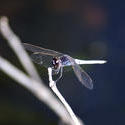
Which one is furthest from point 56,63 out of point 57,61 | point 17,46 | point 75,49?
point 75,49

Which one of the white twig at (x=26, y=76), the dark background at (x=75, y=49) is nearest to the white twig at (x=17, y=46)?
the white twig at (x=26, y=76)

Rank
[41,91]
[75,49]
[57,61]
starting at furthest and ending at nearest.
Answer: [75,49] < [41,91] < [57,61]

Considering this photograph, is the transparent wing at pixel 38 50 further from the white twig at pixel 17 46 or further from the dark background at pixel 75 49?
the dark background at pixel 75 49

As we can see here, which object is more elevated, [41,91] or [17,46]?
[17,46]

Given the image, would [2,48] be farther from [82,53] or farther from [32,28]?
[82,53]

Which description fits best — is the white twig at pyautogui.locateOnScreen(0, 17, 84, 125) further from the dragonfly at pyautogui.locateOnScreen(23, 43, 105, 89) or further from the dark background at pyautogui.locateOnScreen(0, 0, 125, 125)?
the dark background at pyautogui.locateOnScreen(0, 0, 125, 125)

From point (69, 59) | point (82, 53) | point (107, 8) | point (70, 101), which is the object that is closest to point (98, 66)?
point (82, 53)

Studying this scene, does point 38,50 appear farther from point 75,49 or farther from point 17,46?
point 75,49

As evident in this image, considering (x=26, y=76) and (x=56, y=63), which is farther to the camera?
(x=26, y=76)
